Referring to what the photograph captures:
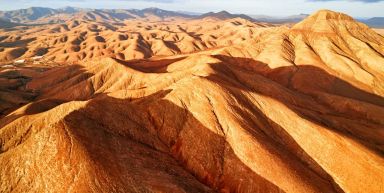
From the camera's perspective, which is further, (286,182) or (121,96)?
(121,96)

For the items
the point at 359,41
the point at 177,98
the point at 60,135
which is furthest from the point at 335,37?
the point at 60,135

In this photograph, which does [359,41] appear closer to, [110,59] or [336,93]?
[336,93]

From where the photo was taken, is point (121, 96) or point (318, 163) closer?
point (318, 163)

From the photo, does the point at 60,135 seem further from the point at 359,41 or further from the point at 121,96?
the point at 359,41

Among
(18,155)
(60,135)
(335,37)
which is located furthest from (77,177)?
(335,37)

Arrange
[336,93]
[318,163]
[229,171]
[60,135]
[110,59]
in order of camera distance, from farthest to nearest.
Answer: [110,59]
[336,93]
[318,163]
[229,171]
[60,135]

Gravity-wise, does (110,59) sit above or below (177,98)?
below

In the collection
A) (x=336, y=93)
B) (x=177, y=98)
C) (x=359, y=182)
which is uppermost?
(x=177, y=98)

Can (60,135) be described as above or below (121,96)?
above

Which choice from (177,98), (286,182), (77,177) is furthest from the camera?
(177,98)
